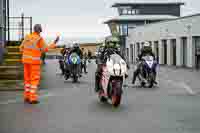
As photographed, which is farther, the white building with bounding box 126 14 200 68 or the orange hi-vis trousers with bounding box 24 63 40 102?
the white building with bounding box 126 14 200 68

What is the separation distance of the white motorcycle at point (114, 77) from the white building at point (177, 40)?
A: 34.4m

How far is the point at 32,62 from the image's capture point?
12.4m

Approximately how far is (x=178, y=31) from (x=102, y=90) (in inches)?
1609

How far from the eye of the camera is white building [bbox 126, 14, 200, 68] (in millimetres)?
47406

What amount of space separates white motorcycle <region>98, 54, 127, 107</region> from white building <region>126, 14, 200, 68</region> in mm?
34374

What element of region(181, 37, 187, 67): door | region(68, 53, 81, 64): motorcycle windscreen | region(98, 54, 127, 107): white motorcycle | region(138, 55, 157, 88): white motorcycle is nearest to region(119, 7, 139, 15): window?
region(181, 37, 187, 67): door

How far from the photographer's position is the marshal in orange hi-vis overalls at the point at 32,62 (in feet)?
40.7

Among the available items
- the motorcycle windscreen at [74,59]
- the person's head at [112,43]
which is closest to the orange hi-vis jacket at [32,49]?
the person's head at [112,43]

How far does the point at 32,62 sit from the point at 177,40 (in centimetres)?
4148

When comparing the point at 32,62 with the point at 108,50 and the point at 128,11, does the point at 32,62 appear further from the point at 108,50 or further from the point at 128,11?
the point at 128,11

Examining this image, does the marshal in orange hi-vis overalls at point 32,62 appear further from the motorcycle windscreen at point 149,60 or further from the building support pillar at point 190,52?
the building support pillar at point 190,52

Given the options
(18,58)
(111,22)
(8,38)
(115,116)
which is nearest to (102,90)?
(115,116)

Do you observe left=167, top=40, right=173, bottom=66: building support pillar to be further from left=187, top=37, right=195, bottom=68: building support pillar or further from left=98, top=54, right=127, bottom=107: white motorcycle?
left=98, top=54, right=127, bottom=107: white motorcycle

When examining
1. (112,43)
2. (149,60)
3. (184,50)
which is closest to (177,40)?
(184,50)
